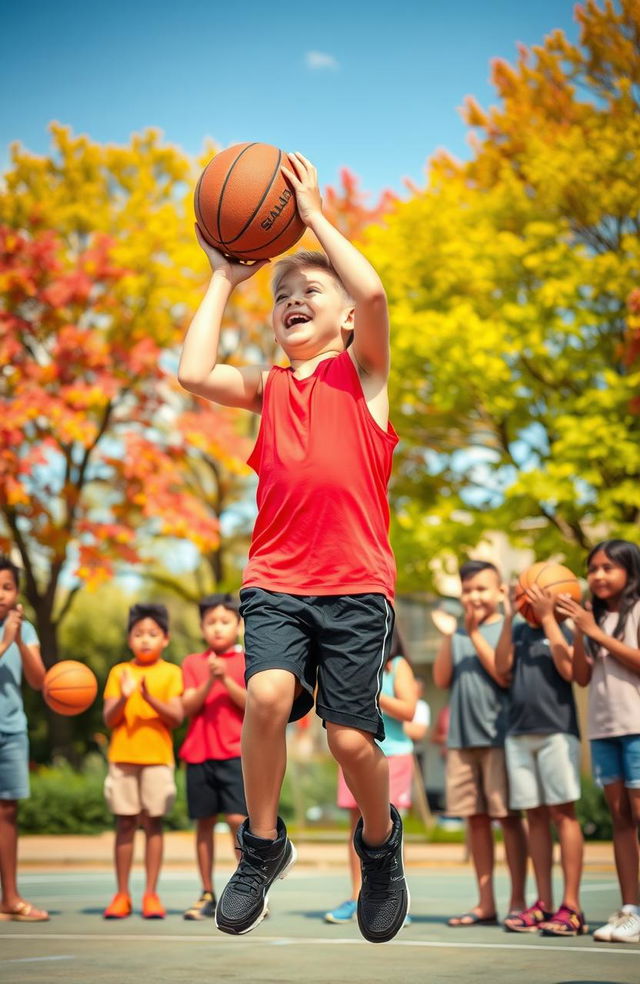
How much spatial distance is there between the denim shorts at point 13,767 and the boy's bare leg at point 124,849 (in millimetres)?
A: 812

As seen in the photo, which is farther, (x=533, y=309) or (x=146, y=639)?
(x=533, y=309)

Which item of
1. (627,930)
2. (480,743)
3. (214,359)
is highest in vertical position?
(214,359)

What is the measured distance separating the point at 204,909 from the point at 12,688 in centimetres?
196

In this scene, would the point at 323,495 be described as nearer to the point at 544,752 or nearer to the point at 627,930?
the point at 627,930

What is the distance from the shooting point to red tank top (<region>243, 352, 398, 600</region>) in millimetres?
4160

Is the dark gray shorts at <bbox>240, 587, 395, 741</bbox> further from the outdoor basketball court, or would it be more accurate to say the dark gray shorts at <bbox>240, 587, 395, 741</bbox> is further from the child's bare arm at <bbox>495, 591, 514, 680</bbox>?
the child's bare arm at <bbox>495, 591, 514, 680</bbox>

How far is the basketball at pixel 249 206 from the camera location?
449cm

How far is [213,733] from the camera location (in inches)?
326

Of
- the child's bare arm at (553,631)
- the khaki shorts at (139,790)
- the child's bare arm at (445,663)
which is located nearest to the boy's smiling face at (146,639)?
the khaki shorts at (139,790)

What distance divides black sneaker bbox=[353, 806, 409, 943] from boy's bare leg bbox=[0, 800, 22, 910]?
12.7 ft

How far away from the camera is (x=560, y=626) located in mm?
7637

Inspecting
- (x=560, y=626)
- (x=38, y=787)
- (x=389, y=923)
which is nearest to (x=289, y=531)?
(x=389, y=923)

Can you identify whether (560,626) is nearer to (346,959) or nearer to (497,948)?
(497,948)

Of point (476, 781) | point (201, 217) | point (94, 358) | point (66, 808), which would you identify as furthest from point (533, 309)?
point (201, 217)
